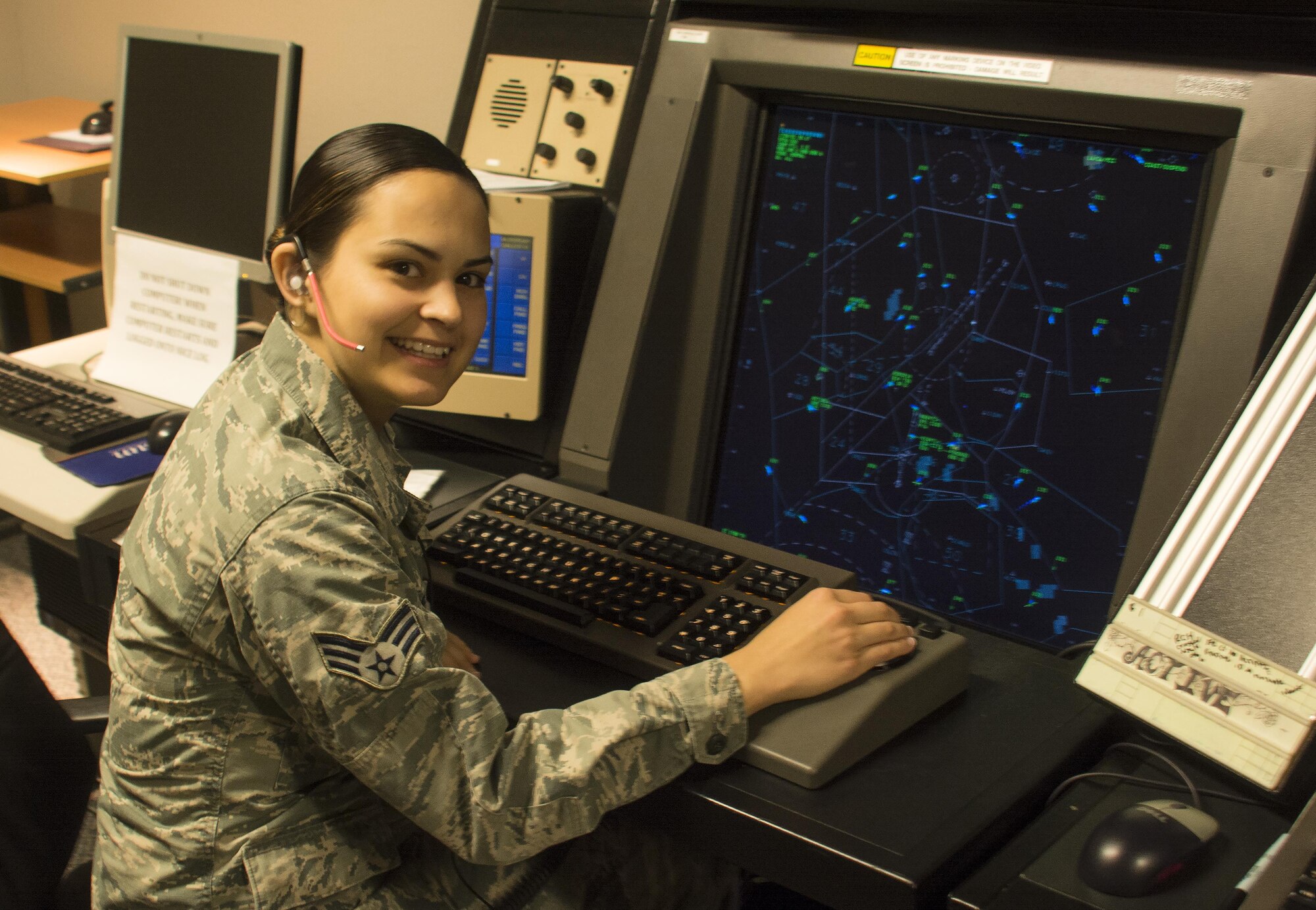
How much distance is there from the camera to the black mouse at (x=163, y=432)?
4.55 feet

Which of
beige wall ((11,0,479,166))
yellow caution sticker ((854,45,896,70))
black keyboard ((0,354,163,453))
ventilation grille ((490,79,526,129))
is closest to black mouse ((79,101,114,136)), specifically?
beige wall ((11,0,479,166))

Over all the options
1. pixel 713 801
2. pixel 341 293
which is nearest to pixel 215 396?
pixel 341 293

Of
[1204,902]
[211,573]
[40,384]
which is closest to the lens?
[1204,902]

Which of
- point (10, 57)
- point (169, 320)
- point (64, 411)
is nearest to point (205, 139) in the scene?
point (169, 320)

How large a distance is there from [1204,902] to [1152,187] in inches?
21.8

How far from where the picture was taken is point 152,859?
2.81 feet

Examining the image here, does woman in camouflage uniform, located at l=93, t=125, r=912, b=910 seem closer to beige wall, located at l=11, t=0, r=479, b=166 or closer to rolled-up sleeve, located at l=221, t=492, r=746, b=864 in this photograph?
rolled-up sleeve, located at l=221, t=492, r=746, b=864

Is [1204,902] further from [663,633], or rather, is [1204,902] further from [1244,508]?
[663,633]

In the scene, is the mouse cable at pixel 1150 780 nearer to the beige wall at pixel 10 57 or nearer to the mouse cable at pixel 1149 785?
the mouse cable at pixel 1149 785

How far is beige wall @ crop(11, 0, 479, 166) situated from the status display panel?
747 mm

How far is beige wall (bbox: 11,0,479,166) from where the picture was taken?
78.3 inches

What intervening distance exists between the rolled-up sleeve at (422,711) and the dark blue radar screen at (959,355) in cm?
35

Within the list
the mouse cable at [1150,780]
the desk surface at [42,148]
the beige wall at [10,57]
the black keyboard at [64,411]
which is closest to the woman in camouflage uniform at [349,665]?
the mouse cable at [1150,780]

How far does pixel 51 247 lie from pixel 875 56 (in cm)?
227
